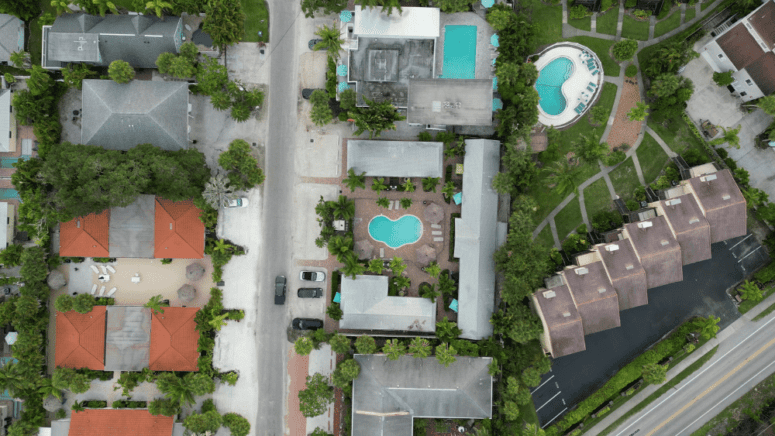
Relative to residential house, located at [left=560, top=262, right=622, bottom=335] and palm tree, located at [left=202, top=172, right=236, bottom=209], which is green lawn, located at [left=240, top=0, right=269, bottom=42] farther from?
residential house, located at [left=560, top=262, right=622, bottom=335]

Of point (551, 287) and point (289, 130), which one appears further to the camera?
point (289, 130)

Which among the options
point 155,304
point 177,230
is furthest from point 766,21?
point 155,304

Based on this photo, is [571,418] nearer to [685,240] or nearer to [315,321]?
[685,240]

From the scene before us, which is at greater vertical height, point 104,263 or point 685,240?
point 104,263

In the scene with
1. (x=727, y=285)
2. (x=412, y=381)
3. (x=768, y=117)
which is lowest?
(x=412, y=381)

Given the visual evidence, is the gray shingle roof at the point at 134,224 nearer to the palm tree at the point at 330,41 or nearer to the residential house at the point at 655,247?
the palm tree at the point at 330,41

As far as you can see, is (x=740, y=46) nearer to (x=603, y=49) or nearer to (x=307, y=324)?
(x=603, y=49)

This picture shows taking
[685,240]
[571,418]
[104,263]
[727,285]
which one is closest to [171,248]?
[104,263]
